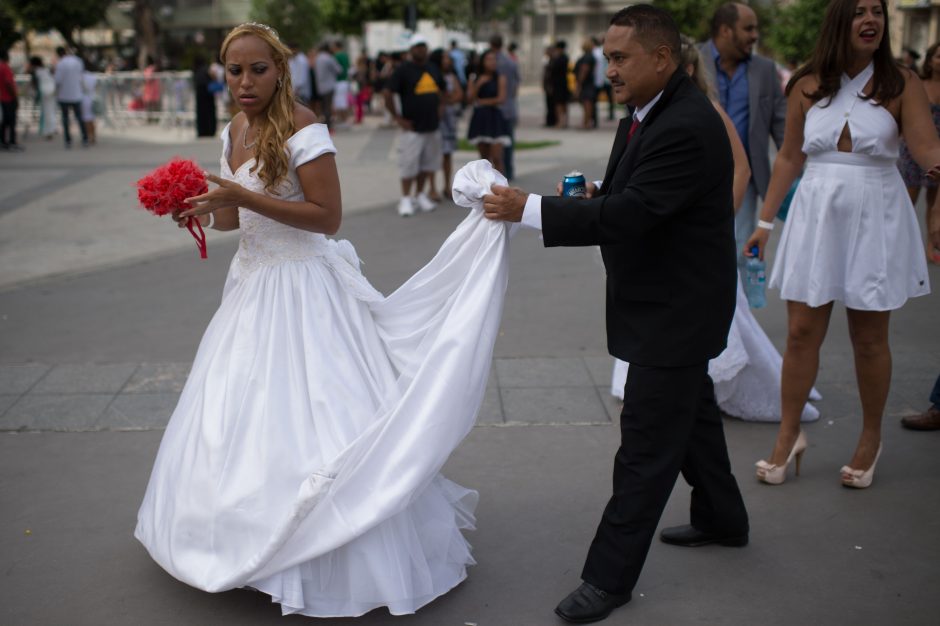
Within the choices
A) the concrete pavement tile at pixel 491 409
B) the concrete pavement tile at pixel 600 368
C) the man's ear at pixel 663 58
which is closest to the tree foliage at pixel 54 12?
the concrete pavement tile at pixel 600 368

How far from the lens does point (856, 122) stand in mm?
4203

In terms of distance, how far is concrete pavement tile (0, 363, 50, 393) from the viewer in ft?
19.5

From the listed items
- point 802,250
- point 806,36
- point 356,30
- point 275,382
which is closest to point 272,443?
point 275,382

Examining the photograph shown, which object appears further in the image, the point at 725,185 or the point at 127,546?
the point at 127,546

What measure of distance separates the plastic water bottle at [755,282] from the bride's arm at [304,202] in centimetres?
230

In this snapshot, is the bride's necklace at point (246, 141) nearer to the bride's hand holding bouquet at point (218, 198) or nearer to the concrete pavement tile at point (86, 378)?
the bride's hand holding bouquet at point (218, 198)

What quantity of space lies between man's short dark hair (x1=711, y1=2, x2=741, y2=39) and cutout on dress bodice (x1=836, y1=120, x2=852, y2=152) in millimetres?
1459

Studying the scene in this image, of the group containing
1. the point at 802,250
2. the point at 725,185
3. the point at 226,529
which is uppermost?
the point at 725,185

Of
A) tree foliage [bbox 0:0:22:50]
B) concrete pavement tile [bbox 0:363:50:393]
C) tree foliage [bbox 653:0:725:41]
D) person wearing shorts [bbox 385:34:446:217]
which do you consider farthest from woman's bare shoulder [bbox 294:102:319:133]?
tree foliage [bbox 0:0:22:50]

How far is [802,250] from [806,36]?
1669cm

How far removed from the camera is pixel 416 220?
11352mm

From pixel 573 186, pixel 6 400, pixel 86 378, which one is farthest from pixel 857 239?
pixel 6 400

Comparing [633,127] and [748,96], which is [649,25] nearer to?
[633,127]

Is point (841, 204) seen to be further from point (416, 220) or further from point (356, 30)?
point (356, 30)
